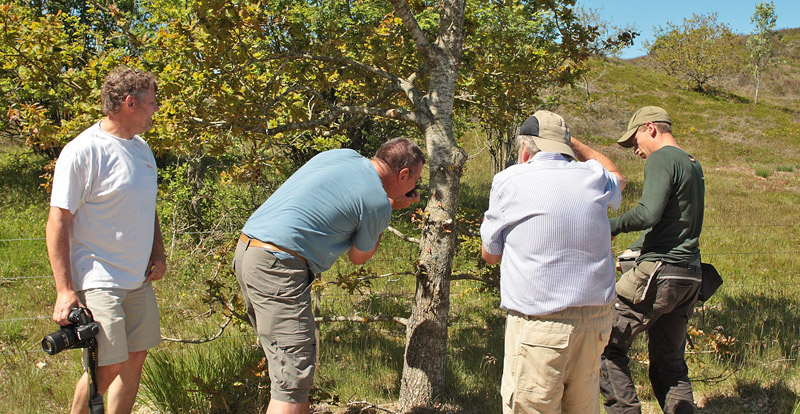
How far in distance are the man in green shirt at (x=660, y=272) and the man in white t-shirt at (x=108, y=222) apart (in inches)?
102

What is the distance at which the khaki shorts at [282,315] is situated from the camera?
264 centimetres

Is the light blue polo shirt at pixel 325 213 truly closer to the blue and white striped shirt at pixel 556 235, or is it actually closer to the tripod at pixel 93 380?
the blue and white striped shirt at pixel 556 235

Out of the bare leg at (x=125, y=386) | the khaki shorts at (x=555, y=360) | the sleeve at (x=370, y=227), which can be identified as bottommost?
the bare leg at (x=125, y=386)

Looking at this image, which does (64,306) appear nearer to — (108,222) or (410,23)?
(108,222)

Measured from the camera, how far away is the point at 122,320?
9.23 ft

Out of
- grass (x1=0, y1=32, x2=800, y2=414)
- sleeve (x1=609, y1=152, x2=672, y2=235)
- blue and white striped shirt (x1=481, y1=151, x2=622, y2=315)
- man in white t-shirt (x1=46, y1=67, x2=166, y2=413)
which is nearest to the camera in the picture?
blue and white striped shirt (x1=481, y1=151, x2=622, y2=315)

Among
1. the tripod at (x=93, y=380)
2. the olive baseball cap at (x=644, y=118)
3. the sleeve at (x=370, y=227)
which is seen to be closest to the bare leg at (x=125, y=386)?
the tripod at (x=93, y=380)

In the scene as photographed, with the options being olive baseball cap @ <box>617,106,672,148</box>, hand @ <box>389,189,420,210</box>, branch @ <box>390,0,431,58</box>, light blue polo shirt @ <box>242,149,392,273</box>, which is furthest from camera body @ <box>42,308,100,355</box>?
olive baseball cap @ <box>617,106,672,148</box>

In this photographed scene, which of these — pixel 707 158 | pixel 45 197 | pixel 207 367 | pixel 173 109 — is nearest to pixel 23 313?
→ pixel 207 367

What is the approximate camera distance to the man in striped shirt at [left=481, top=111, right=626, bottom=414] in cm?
240

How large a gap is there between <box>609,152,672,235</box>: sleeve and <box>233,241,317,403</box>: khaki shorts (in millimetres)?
1786

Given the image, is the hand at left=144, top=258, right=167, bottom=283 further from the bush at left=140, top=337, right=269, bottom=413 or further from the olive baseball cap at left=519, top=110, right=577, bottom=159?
the olive baseball cap at left=519, top=110, right=577, bottom=159

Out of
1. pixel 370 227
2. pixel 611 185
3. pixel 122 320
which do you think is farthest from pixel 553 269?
pixel 122 320

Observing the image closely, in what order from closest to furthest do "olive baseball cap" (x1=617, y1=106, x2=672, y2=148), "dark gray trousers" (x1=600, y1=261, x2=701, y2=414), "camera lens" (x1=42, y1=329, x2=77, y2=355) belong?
1. "camera lens" (x1=42, y1=329, x2=77, y2=355)
2. "dark gray trousers" (x1=600, y1=261, x2=701, y2=414)
3. "olive baseball cap" (x1=617, y1=106, x2=672, y2=148)
